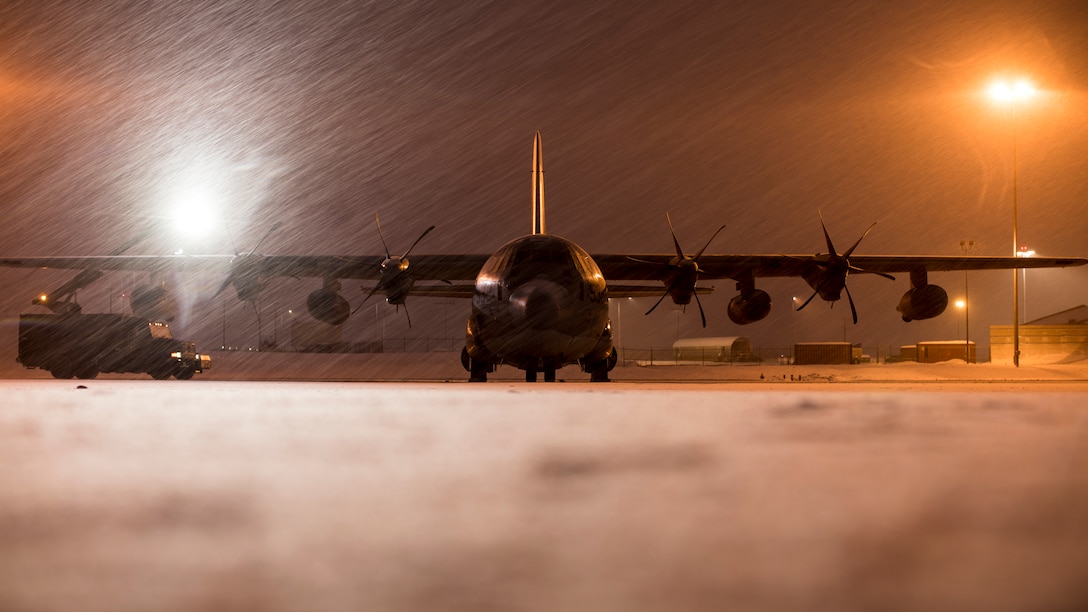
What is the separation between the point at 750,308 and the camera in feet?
82.2

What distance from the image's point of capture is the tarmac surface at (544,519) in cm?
196

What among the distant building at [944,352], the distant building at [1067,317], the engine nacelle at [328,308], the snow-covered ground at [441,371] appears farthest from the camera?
the distant building at [1067,317]

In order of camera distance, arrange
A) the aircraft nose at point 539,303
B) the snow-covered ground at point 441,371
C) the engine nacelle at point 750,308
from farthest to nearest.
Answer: the snow-covered ground at point 441,371
the engine nacelle at point 750,308
the aircraft nose at point 539,303

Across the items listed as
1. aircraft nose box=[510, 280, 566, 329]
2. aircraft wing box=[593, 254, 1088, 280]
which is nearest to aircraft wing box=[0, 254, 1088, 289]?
aircraft wing box=[593, 254, 1088, 280]

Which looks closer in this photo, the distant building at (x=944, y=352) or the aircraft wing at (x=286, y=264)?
the aircraft wing at (x=286, y=264)

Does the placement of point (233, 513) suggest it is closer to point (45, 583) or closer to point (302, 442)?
point (45, 583)

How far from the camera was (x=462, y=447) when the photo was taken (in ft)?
17.0

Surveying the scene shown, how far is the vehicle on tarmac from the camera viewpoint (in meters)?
26.6

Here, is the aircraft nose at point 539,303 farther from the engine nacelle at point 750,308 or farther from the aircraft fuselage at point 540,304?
the engine nacelle at point 750,308

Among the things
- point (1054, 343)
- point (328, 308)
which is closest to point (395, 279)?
point (328, 308)

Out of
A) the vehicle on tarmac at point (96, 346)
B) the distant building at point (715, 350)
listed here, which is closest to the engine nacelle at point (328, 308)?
the vehicle on tarmac at point (96, 346)

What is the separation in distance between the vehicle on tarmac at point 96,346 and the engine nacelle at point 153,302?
293 cm

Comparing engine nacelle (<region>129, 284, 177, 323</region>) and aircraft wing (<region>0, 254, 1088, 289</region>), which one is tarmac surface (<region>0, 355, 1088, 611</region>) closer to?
aircraft wing (<region>0, 254, 1088, 289</region>)

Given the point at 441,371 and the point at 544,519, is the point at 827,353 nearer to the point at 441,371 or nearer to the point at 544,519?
the point at 441,371
